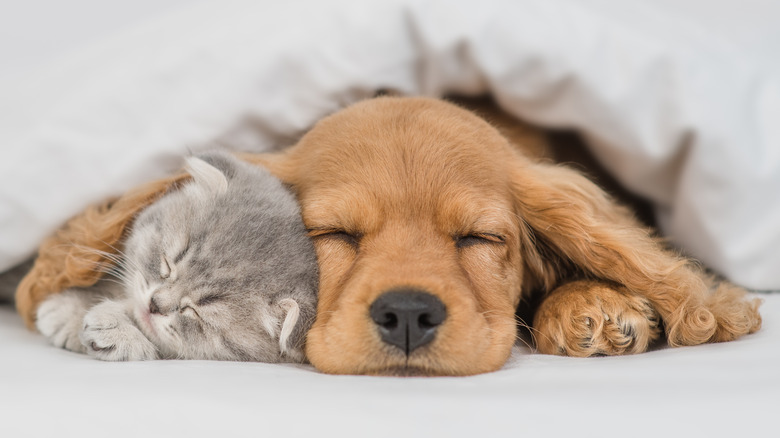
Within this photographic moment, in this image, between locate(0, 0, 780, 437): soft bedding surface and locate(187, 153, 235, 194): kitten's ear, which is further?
locate(0, 0, 780, 437): soft bedding surface

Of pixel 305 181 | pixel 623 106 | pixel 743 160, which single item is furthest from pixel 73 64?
pixel 743 160

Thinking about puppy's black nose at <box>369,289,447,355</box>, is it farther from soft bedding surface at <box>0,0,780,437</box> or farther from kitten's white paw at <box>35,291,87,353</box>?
kitten's white paw at <box>35,291,87,353</box>

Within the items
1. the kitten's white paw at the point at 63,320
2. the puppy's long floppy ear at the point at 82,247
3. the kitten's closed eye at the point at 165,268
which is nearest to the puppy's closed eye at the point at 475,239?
the kitten's closed eye at the point at 165,268

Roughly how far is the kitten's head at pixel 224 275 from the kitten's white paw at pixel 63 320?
0.24 metres

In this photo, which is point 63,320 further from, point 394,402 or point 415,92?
point 415,92

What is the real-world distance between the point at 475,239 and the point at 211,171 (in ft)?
2.87

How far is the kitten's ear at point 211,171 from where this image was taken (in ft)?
6.81

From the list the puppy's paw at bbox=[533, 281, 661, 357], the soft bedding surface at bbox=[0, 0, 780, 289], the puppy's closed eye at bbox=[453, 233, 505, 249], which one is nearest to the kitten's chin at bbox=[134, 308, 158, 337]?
the soft bedding surface at bbox=[0, 0, 780, 289]

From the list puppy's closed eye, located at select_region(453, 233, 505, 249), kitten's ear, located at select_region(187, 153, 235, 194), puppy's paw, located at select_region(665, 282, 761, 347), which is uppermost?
kitten's ear, located at select_region(187, 153, 235, 194)

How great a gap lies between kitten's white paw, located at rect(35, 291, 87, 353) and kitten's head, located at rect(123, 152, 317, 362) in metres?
0.24

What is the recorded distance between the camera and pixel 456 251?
6.83 feet

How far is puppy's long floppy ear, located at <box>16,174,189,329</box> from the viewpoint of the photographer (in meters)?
2.26

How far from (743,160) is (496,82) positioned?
40.2 inches

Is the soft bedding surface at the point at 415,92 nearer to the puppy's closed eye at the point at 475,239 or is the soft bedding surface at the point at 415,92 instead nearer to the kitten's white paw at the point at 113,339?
the kitten's white paw at the point at 113,339
